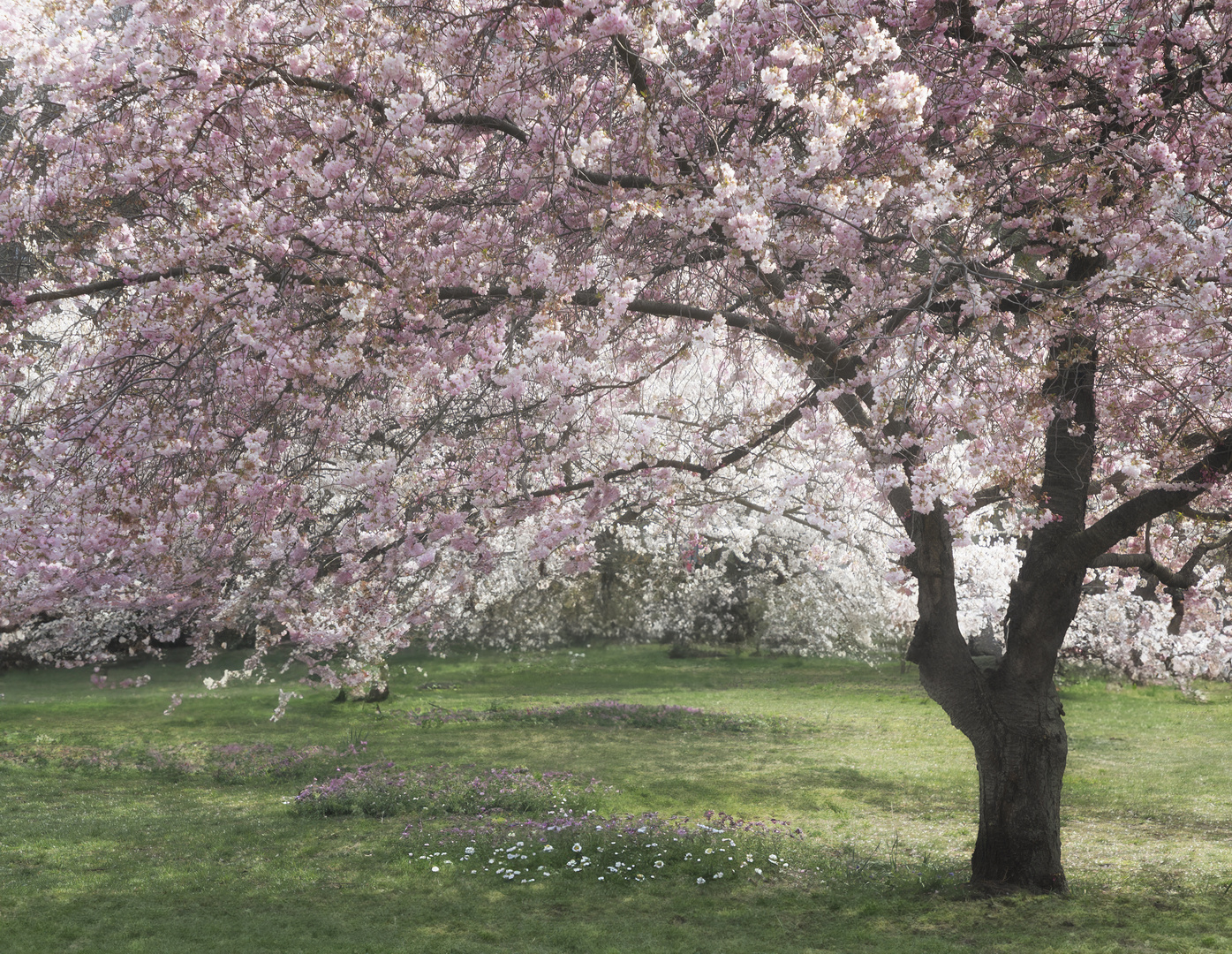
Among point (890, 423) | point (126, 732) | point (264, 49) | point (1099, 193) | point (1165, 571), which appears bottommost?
point (126, 732)

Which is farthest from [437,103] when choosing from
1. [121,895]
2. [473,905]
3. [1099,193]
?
[121,895]

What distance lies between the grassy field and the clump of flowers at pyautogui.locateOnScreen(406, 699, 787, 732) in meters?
0.07

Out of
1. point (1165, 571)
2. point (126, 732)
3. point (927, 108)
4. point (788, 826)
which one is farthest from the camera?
point (126, 732)

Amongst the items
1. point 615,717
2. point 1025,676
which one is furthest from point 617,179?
point 615,717

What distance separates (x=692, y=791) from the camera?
497 inches

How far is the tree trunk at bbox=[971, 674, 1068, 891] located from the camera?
798 cm

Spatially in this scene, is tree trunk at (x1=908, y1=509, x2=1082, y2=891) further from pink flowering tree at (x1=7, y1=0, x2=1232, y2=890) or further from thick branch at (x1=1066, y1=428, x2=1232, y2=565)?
thick branch at (x1=1066, y1=428, x2=1232, y2=565)

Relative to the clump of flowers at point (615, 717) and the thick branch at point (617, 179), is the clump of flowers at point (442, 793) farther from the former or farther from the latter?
the thick branch at point (617, 179)

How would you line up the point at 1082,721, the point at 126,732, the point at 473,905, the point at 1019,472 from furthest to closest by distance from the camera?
the point at 1082,721 < the point at 126,732 < the point at 473,905 < the point at 1019,472

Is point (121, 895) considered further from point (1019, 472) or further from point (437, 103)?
point (1019, 472)

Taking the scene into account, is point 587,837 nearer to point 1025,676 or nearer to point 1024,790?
point 1024,790

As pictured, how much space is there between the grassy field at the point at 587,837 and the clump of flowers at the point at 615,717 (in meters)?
0.07

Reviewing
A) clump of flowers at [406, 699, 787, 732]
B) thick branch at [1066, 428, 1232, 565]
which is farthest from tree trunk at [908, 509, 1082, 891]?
clump of flowers at [406, 699, 787, 732]

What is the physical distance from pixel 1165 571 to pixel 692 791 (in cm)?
626
